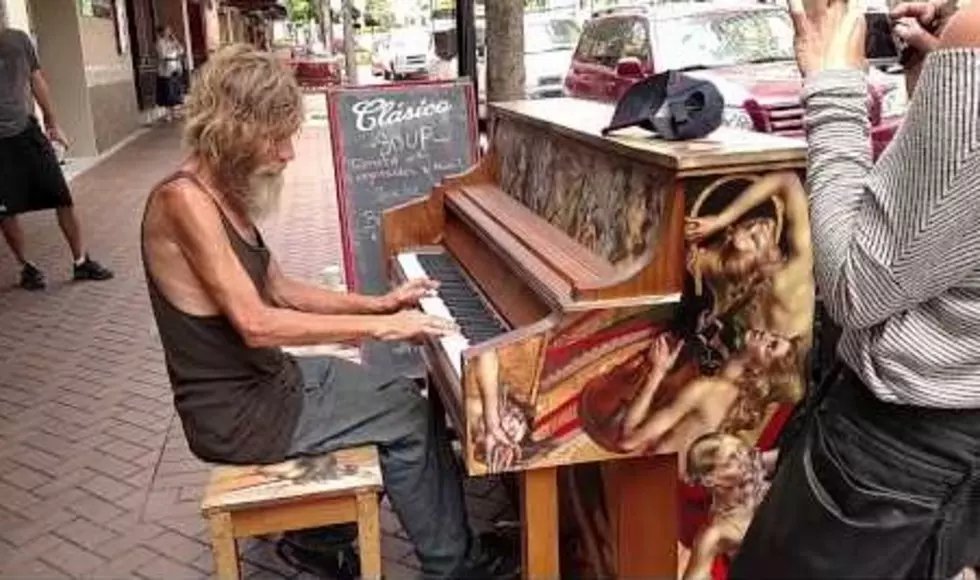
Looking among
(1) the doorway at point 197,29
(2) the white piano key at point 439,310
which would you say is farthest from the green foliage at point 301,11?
(2) the white piano key at point 439,310

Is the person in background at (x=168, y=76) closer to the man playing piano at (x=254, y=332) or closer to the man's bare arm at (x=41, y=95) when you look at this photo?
the man's bare arm at (x=41, y=95)

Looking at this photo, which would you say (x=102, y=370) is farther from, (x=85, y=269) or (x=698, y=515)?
(x=698, y=515)

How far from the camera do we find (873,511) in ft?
4.80

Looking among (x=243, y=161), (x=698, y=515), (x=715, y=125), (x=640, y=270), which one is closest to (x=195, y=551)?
(x=243, y=161)

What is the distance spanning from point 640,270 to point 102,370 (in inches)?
152

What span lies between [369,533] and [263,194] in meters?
0.93

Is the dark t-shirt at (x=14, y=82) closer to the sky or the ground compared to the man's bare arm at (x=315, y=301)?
closer to the sky

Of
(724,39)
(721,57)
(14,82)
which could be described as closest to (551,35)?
(724,39)

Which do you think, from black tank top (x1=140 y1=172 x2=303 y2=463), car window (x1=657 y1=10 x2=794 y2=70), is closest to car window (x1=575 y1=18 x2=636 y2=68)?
car window (x1=657 y1=10 x2=794 y2=70)

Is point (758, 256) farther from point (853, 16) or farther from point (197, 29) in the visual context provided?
point (197, 29)

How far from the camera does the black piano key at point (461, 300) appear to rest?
2.76 meters

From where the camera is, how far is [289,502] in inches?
101

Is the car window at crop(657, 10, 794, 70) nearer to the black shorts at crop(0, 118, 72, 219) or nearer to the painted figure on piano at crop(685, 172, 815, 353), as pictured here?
the black shorts at crop(0, 118, 72, 219)

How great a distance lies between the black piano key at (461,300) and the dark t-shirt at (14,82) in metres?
4.44
